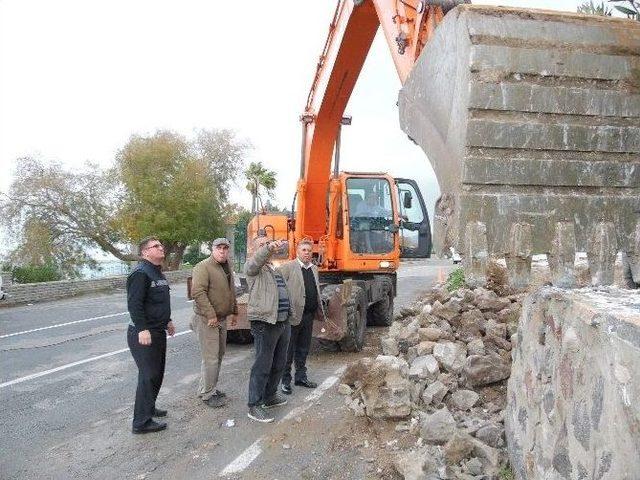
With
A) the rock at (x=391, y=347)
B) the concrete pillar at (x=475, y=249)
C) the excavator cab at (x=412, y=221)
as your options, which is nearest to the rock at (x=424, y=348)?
the rock at (x=391, y=347)

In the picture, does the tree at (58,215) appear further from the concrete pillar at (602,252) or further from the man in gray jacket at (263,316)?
the concrete pillar at (602,252)

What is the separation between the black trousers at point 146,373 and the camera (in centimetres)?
464

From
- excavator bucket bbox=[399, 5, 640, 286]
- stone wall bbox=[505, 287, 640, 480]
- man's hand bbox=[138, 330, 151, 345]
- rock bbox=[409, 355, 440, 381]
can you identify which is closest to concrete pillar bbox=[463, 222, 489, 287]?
excavator bucket bbox=[399, 5, 640, 286]

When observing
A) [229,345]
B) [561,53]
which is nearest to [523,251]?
[561,53]

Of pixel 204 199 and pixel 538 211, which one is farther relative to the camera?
pixel 204 199

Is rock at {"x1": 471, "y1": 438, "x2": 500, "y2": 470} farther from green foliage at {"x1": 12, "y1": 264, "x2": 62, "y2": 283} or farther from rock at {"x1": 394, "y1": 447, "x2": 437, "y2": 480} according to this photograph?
green foliage at {"x1": 12, "y1": 264, "x2": 62, "y2": 283}

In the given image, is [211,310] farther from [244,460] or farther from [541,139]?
[541,139]

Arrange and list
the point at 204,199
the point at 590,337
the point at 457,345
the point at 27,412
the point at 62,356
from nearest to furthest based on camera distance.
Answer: the point at 590,337 < the point at 27,412 < the point at 457,345 < the point at 62,356 < the point at 204,199

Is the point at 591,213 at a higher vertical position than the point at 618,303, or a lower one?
higher

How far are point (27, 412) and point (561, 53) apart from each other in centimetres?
538

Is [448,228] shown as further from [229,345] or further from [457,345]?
[229,345]

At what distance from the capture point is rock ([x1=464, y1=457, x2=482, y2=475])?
134 inches

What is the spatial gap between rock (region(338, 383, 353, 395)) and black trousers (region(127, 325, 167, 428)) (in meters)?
1.77

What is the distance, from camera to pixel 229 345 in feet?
27.3
